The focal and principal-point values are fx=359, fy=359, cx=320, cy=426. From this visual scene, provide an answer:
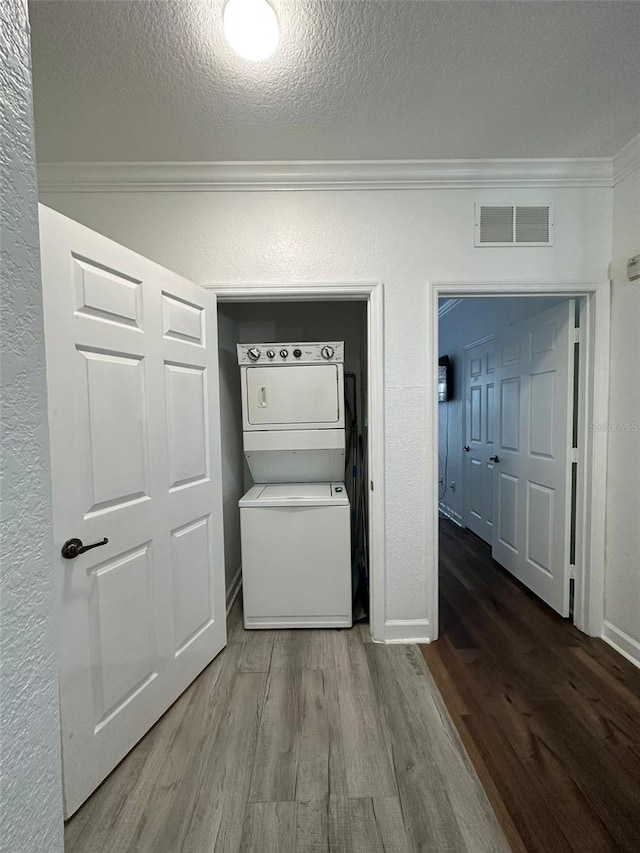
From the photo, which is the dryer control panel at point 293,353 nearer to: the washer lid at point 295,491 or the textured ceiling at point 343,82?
the washer lid at point 295,491

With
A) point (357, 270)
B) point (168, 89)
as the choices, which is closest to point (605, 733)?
point (357, 270)

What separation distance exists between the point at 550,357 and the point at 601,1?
159 cm

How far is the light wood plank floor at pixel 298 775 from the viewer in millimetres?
1125

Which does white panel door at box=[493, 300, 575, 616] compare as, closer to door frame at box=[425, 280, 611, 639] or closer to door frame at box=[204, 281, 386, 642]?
door frame at box=[425, 280, 611, 639]

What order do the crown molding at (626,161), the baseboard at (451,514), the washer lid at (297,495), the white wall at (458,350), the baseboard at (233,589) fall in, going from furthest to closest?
the baseboard at (451,514) < the white wall at (458,350) < the baseboard at (233,589) < the washer lid at (297,495) < the crown molding at (626,161)

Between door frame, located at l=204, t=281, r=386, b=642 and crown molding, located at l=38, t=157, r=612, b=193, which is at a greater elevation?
crown molding, located at l=38, t=157, r=612, b=193

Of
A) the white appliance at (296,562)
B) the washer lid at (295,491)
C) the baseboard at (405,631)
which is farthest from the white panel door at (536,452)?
the washer lid at (295,491)

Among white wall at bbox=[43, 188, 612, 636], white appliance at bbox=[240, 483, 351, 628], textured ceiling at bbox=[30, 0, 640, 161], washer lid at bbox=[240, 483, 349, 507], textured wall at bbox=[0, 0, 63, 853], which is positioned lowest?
white appliance at bbox=[240, 483, 351, 628]

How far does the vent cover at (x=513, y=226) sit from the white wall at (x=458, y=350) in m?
0.97

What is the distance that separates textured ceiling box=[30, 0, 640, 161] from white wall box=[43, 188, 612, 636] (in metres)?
0.19

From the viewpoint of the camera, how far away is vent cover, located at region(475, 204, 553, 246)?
1.93 meters

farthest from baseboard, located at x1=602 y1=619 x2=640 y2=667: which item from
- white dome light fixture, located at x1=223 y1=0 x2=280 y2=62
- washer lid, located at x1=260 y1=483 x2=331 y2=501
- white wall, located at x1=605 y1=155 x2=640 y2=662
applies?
white dome light fixture, located at x1=223 y1=0 x2=280 y2=62

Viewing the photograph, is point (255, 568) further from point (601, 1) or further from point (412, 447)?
point (601, 1)

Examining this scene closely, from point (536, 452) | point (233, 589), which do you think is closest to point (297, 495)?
point (233, 589)
